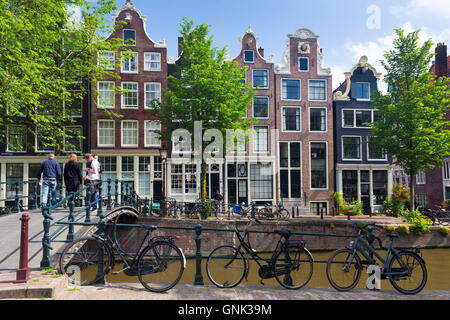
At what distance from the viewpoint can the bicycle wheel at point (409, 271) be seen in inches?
199

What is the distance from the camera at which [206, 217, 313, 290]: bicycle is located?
16.8 feet

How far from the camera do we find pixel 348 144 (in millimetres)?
24562

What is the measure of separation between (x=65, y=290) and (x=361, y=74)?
2640 centimetres

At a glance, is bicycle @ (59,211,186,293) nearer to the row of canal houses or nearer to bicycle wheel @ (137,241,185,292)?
bicycle wheel @ (137,241,185,292)

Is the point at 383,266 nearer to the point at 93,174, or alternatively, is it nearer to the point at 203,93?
the point at 93,174

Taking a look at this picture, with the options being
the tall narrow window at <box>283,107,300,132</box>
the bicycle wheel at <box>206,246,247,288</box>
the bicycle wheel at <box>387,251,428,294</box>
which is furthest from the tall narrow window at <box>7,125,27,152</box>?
the tall narrow window at <box>283,107,300,132</box>

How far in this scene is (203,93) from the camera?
16.7m

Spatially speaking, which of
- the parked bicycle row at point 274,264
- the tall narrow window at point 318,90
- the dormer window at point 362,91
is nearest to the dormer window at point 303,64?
the tall narrow window at point 318,90

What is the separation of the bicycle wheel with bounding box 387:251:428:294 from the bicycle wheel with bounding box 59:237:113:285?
4.88 meters

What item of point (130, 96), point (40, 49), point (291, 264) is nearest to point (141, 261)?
point (291, 264)

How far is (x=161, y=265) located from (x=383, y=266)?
3.81 m

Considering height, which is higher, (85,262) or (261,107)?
(261,107)

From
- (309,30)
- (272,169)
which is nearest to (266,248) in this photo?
(272,169)

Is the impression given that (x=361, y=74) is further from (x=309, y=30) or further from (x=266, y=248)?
(x=266, y=248)
